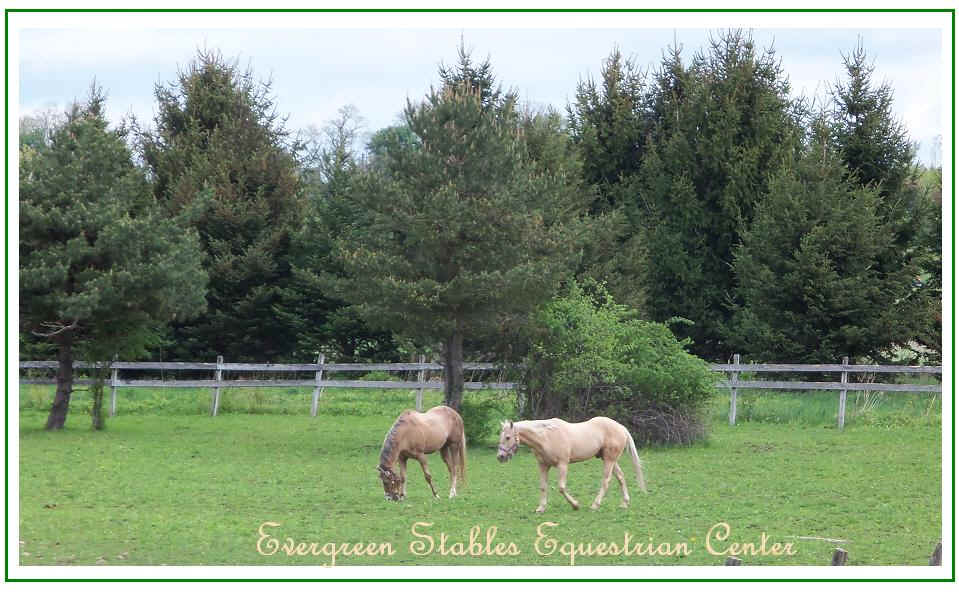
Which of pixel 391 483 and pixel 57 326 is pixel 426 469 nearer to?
pixel 391 483

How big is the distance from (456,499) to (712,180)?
68.7 ft

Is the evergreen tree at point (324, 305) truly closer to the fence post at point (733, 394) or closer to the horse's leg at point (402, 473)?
the fence post at point (733, 394)

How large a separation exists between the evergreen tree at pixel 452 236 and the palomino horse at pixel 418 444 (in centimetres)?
540

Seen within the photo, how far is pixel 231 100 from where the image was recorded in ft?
105

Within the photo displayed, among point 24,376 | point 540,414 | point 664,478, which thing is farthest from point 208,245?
point 664,478

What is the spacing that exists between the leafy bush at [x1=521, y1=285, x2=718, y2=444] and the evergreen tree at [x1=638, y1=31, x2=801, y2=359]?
11201 millimetres

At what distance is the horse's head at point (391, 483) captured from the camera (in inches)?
480

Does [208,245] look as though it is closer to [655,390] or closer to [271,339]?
[271,339]

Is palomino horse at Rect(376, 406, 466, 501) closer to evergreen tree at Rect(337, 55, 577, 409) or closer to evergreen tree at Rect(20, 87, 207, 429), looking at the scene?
evergreen tree at Rect(337, 55, 577, 409)

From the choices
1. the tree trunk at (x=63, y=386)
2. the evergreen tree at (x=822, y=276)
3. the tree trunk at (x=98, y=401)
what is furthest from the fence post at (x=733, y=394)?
the tree trunk at (x=63, y=386)

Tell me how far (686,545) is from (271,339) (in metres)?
22.5

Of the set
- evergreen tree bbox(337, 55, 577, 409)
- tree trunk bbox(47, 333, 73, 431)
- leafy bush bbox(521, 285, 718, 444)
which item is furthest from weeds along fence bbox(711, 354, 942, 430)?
tree trunk bbox(47, 333, 73, 431)

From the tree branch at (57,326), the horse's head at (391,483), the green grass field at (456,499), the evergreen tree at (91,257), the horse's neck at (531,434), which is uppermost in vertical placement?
the evergreen tree at (91,257)

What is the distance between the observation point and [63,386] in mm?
21812
